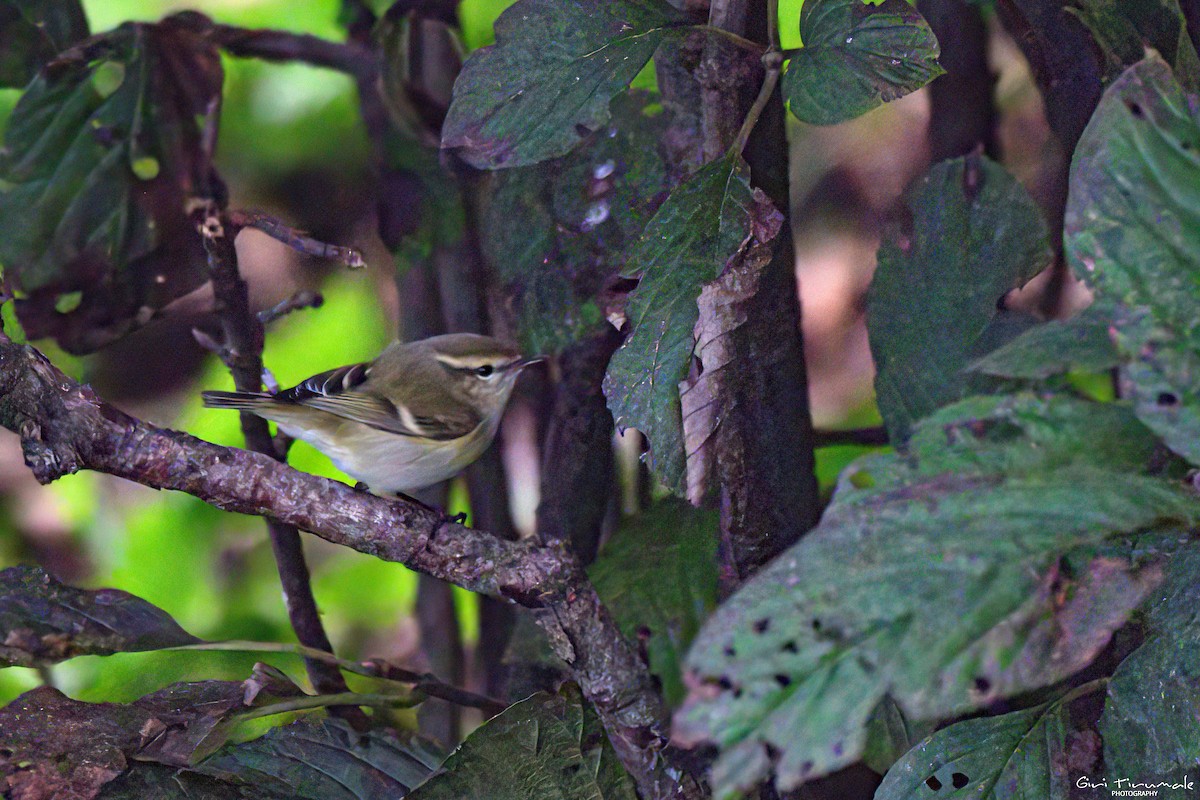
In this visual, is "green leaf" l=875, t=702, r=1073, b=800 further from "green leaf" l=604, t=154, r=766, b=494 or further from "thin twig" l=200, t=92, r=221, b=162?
"thin twig" l=200, t=92, r=221, b=162

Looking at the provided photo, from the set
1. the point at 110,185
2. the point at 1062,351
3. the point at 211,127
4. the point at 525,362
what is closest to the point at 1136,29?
the point at 1062,351

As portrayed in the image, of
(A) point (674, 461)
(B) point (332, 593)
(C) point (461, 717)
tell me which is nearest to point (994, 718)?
(A) point (674, 461)

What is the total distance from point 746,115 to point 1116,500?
1.20 ft

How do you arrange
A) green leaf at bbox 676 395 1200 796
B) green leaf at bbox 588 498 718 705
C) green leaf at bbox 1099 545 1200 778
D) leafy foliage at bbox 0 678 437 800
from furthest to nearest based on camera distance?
green leaf at bbox 588 498 718 705 < leafy foliage at bbox 0 678 437 800 < green leaf at bbox 1099 545 1200 778 < green leaf at bbox 676 395 1200 796

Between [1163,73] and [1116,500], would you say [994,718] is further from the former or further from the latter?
[1163,73]

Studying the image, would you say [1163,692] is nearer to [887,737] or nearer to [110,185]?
[887,737]

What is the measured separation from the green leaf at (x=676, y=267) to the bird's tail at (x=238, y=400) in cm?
41

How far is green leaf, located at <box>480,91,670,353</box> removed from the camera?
793 mm

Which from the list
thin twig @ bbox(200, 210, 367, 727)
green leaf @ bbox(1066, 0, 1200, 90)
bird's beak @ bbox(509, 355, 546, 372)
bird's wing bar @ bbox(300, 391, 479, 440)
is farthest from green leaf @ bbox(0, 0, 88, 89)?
green leaf @ bbox(1066, 0, 1200, 90)

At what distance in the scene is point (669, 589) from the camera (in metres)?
0.80

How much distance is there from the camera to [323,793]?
718 mm

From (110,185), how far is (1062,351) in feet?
3.20

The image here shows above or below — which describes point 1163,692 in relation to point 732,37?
below

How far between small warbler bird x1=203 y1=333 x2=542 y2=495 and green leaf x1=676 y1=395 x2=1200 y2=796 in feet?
1.97
